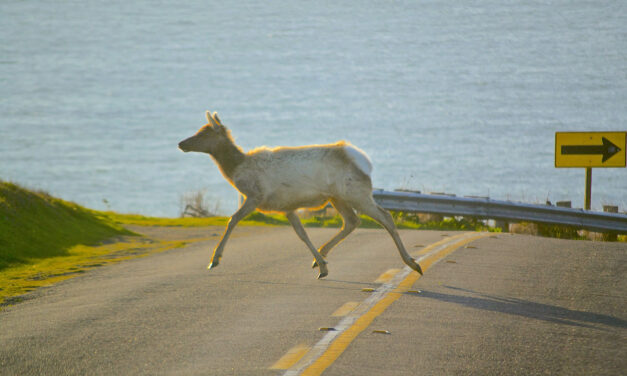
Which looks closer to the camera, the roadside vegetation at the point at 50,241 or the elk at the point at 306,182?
the elk at the point at 306,182

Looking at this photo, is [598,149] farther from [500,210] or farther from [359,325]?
[359,325]

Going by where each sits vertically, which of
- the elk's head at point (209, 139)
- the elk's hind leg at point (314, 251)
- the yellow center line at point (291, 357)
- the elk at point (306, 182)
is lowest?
the elk's hind leg at point (314, 251)

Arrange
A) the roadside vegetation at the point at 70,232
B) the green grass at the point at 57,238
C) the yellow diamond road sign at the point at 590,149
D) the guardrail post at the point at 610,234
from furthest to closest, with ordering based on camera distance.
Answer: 1. the yellow diamond road sign at the point at 590,149
2. the guardrail post at the point at 610,234
3. the roadside vegetation at the point at 70,232
4. the green grass at the point at 57,238

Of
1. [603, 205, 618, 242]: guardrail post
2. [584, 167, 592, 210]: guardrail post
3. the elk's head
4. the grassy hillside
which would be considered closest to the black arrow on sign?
[584, 167, 592, 210]: guardrail post

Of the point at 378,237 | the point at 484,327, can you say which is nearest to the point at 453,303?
the point at 484,327

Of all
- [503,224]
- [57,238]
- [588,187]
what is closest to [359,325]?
[57,238]

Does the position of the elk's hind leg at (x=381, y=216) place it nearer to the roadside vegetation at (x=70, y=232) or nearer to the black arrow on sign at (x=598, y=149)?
the roadside vegetation at (x=70, y=232)

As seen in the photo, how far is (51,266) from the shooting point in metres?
14.6

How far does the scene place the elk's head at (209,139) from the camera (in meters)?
12.2

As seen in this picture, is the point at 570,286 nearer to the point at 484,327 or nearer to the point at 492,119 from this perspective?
the point at 484,327

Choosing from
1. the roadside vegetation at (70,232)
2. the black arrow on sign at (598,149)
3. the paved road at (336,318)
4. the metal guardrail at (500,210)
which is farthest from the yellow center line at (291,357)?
the black arrow on sign at (598,149)

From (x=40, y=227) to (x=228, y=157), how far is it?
703 cm

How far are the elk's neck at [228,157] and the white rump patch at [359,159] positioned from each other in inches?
57.8

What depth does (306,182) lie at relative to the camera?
11336mm
